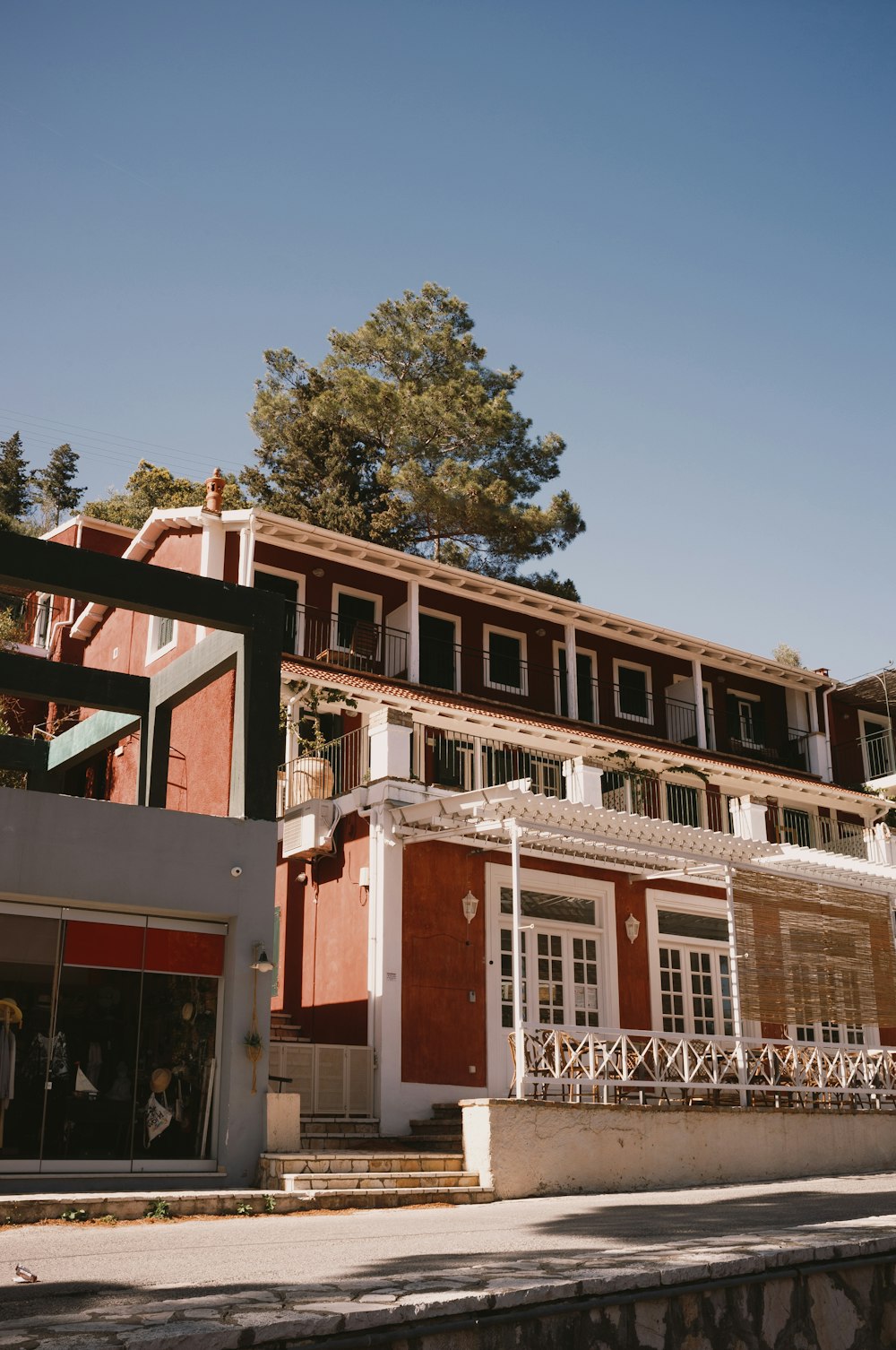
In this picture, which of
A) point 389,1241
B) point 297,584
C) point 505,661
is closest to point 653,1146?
point 389,1241

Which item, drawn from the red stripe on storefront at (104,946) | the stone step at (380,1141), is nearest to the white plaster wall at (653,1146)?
the stone step at (380,1141)

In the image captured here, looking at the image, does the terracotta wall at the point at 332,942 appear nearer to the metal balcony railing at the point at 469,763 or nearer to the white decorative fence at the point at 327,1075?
the white decorative fence at the point at 327,1075

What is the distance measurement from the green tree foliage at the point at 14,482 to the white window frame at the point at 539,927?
121ft

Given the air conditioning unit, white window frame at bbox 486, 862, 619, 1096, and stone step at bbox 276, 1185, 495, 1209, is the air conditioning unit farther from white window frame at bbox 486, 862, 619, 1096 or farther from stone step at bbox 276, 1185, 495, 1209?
stone step at bbox 276, 1185, 495, 1209

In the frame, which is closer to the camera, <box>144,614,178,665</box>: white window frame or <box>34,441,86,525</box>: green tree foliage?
<box>144,614,178,665</box>: white window frame

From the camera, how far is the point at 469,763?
18922 mm

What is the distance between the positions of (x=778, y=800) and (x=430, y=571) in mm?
8162

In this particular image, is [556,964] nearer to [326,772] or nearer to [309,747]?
[326,772]

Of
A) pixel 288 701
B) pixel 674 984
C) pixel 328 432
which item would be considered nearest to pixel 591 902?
pixel 674 984

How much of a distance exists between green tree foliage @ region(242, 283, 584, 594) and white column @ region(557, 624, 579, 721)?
11294mm

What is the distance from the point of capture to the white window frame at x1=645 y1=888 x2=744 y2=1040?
1842 cm

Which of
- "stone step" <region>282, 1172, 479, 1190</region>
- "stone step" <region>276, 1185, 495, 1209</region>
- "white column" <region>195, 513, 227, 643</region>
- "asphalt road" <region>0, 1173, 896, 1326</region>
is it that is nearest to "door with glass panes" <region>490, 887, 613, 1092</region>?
"stone step" <region>282, 1172, 479, 1190</region>

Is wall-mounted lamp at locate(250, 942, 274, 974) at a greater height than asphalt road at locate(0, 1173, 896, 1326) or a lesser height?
greater

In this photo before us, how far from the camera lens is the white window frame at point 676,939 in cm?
1842
